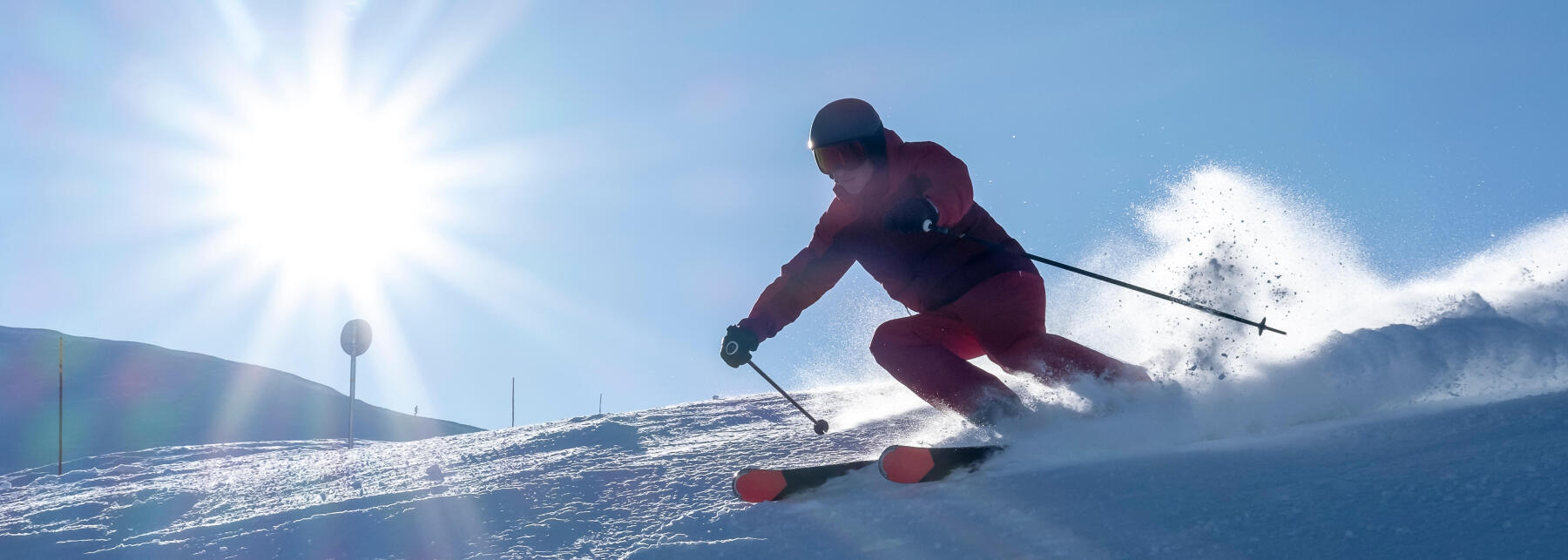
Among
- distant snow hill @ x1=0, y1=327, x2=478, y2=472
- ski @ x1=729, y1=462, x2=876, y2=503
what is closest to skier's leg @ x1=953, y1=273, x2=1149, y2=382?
ski @ x1=729, y1=462, x2=876, y2=503

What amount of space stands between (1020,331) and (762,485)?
1.71 m

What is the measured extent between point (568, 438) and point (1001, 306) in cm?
307

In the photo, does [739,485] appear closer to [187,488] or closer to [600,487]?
[600,487]

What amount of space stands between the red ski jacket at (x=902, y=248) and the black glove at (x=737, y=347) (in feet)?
0.25

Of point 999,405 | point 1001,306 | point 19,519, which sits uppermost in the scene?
point 1001,306

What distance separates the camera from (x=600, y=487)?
13.8ft

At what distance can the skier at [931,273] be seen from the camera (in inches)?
173

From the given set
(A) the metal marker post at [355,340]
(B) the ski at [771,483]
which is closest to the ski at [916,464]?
(B) the ski at [771,483]

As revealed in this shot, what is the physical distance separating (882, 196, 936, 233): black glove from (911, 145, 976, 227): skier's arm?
0.59ft

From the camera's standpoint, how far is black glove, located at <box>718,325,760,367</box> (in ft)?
15.7

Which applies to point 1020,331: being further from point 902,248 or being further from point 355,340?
point 355,340

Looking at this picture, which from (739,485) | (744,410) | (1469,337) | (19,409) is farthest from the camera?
(19,409)

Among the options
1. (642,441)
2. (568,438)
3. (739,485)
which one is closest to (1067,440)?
(739,485)

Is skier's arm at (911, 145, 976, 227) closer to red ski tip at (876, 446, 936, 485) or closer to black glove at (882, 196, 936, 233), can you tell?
black glove at (882, 196, 936, 233)
